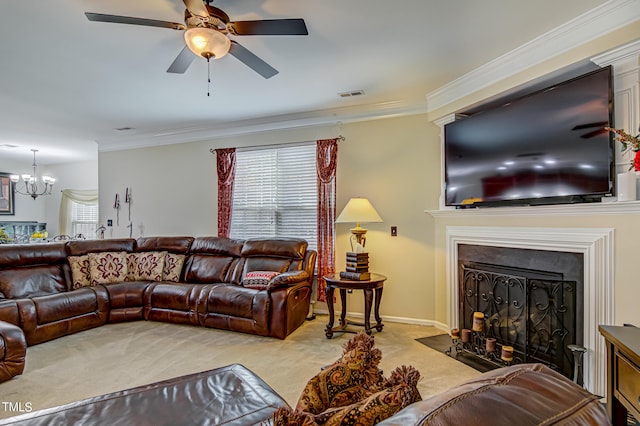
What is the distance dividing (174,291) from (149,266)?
0.86 m

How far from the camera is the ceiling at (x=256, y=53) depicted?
7.61 ft

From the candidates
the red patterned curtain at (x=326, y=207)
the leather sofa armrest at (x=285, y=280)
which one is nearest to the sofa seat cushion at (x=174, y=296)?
the leather sofa armrest at (x=285, y=280)

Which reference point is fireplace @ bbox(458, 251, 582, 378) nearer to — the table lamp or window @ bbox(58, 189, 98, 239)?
the table lamp

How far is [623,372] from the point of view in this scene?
57.5 inches

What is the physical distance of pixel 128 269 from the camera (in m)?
4.79

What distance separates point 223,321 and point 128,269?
1.85 m

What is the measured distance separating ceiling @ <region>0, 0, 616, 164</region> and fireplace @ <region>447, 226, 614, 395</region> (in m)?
1.55

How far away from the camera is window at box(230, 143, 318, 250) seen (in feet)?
15.5

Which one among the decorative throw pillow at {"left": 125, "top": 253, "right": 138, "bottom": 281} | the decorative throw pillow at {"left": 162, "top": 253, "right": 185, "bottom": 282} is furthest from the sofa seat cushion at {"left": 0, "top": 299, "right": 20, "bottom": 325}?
the decorative throw pillow at {"left": 162, "top": 253, "right": 185, "bottom": 282}

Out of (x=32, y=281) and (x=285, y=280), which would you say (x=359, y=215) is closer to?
(x=285, y=280)

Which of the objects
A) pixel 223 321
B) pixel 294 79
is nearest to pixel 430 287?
pixel 223 321

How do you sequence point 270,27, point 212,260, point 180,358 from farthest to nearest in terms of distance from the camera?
1. point 212,260
2. point 180,358
3. point 270,27

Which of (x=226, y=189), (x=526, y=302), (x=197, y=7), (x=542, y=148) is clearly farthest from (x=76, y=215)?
(x=542, y=148)

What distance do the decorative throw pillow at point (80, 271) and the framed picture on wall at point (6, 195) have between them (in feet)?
17.8
